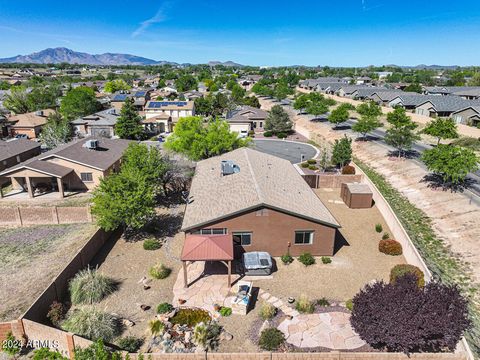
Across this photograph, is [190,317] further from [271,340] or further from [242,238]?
[242,238]

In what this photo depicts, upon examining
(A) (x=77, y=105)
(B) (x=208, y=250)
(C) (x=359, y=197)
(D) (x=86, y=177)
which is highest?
(A) (x=77, y=105)

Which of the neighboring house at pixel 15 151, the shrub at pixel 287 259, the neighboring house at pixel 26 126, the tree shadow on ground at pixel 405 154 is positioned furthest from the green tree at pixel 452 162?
the neighboring house at pixel 26 126

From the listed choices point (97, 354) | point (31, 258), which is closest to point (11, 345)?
point (97, 354)

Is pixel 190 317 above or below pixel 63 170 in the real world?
below

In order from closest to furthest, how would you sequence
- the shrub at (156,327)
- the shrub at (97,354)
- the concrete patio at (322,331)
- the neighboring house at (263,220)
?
the shrub at (97,354) → the concrete patio at (322,331) → the shrub at (156,327) → the neighboring house at (263,220)

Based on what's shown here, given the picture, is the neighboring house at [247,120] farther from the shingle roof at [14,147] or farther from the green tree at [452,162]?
the green tree at [452,162]

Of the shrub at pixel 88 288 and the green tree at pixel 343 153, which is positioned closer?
the shrub at pixel 88 288

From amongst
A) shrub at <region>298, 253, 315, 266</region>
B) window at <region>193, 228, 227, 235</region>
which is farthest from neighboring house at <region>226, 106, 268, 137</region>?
shrub at <region>298, 253, 315, 266</region>
